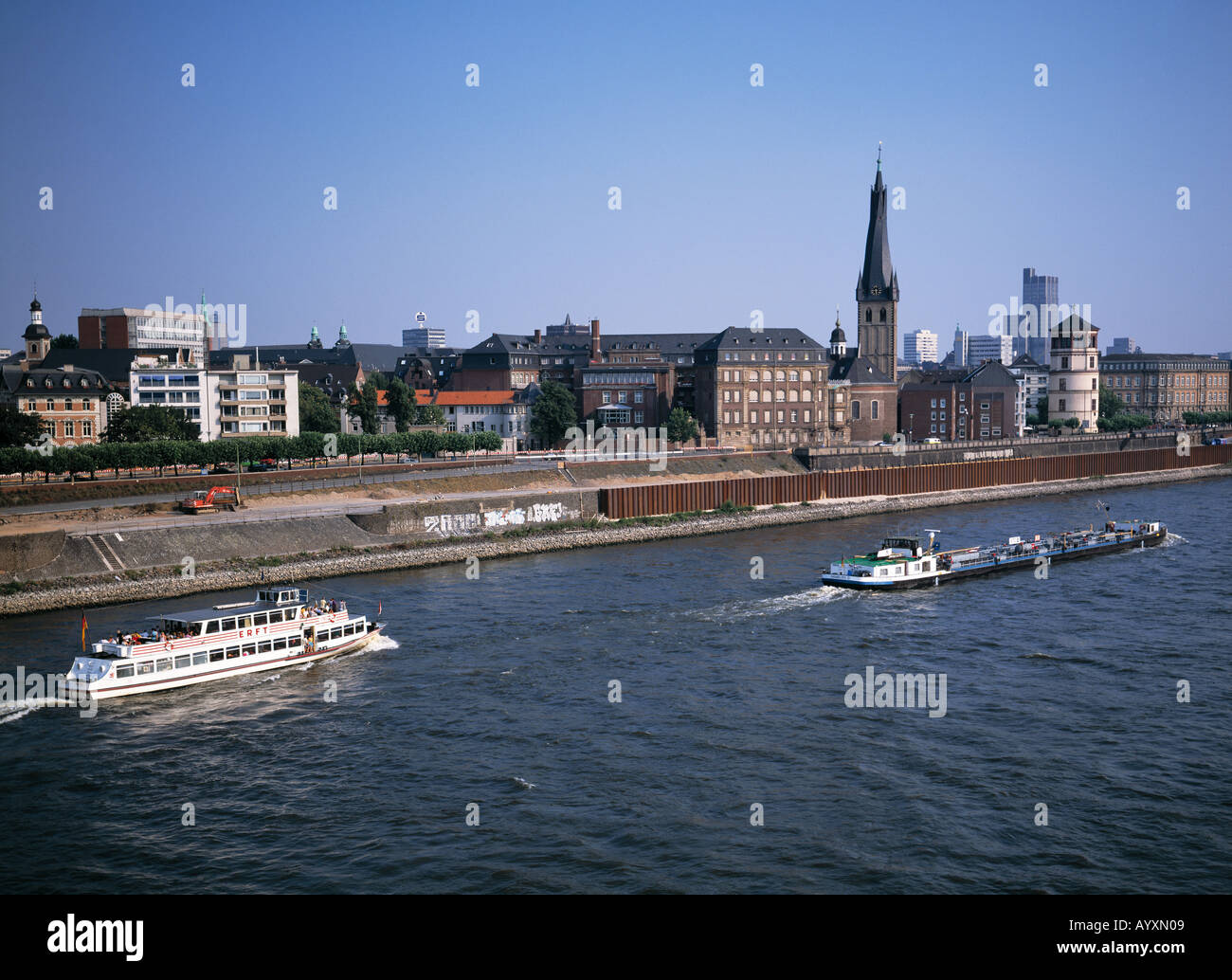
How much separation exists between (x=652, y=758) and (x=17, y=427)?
66734mm


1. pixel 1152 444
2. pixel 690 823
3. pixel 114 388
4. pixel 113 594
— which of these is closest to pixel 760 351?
pixel 1152 444

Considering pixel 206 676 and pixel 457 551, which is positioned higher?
pixel 457 551

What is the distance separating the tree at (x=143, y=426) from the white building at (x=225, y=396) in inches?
419

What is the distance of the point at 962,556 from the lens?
61.0 metres

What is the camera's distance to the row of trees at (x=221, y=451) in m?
70.8

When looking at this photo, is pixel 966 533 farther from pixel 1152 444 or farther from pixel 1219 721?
pixel 1152 444

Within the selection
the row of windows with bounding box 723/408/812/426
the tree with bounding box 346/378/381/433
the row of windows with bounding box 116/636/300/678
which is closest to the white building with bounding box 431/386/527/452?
the tree with bounding box 346/378/381/433

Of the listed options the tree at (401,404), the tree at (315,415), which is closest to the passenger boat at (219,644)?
the tree at (315,415)

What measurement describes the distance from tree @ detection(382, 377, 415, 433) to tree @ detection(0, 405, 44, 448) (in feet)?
121

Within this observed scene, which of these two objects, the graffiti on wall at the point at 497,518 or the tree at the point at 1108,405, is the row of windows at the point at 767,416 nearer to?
the graffiti on wall at the point at 497,518

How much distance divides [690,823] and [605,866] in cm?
296

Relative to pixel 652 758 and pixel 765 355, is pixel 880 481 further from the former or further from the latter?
pixel 652 758

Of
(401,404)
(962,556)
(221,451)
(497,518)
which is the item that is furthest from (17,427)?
(962,556)

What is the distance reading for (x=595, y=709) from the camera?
3416 cm
